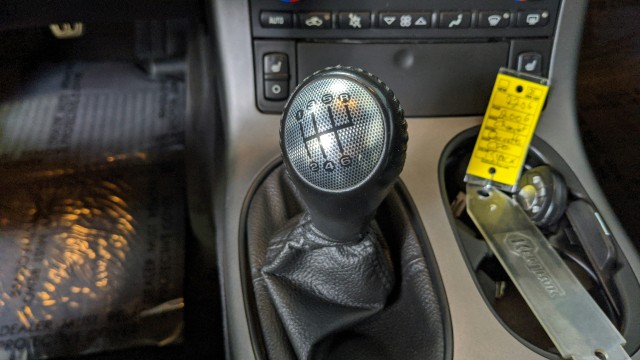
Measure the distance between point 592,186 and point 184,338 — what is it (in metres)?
0.47

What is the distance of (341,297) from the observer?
476 mm

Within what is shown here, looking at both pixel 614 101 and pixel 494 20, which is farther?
pixel 614 101

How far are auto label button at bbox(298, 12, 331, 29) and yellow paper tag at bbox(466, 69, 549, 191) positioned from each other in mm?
179

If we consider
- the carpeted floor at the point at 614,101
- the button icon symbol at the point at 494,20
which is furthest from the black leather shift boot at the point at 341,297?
the carpeted floor at the point at 614,101

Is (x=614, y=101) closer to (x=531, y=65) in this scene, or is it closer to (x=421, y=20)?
(x=531, y=65)

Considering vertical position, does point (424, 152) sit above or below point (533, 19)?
below

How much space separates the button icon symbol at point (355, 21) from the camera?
1.84ft

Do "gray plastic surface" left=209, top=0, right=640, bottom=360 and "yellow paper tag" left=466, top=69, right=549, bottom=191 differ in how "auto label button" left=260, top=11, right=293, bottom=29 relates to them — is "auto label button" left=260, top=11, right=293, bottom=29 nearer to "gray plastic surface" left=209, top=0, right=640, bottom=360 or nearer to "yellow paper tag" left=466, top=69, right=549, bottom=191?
"gray plastic surface" left=209, top=0, right=640, bottom=360

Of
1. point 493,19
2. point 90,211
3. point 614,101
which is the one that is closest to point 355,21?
point 493,19

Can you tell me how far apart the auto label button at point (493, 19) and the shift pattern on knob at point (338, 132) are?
264 millimetres

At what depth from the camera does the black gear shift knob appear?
361 millimetres

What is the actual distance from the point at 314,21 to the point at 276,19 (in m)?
0.04

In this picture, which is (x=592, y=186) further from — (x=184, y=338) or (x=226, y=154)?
(x=184, y=338)

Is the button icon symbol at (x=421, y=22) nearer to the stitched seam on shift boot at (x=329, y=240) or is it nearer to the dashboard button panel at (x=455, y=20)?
the dashboard button panel at (x=455, y=20)
